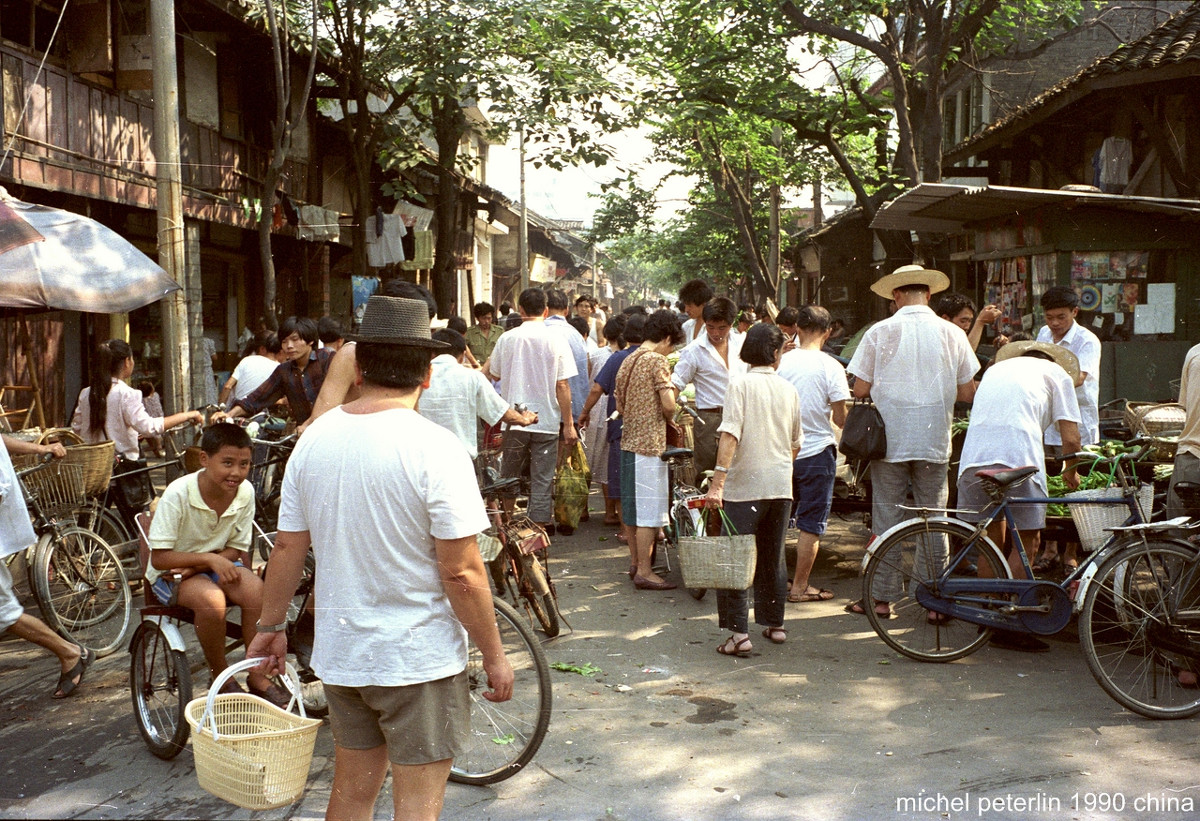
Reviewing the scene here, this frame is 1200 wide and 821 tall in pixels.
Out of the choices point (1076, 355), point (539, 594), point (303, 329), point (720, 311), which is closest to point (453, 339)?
point (303, 329)

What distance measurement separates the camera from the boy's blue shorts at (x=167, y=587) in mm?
4828

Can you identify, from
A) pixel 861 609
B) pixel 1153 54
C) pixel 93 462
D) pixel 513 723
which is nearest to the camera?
pixel 513 723

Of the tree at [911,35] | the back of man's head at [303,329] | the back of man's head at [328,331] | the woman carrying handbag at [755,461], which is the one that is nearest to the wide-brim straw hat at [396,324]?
the woman carrying handbag at [755,461]

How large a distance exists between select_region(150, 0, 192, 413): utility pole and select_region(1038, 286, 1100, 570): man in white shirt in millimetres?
6475

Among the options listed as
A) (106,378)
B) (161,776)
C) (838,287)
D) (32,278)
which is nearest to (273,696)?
(161,776)

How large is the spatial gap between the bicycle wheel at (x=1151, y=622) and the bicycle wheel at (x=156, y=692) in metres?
4.15

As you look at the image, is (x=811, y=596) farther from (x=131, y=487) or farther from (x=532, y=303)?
(x=131, y=487)

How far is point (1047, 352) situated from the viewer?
21.6ft

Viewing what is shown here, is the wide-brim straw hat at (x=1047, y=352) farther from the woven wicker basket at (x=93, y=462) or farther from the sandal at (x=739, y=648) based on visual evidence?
the woven wicker basket at (x=93, y=462)

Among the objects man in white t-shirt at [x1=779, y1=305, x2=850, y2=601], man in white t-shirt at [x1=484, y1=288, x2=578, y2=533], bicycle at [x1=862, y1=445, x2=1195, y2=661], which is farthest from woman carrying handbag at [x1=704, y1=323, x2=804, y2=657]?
man in white t-shirt at [x1=484, y1=288, x2=578, y2=533]

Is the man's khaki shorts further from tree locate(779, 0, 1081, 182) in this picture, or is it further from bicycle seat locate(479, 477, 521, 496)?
tree locate(779, 0, 1081, 182)

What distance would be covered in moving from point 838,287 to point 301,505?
28.3 meters

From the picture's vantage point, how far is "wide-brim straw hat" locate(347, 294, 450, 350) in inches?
120

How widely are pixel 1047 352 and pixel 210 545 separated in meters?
4.84
